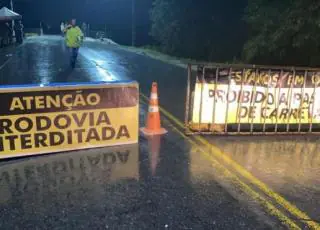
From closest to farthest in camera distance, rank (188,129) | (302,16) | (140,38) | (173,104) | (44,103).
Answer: (44,103), (188,129), (173,104), (302,16), (140,38)

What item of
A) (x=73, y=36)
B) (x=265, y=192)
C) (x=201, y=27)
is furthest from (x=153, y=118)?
(x=201, y=27)

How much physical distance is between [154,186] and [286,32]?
10.1 m

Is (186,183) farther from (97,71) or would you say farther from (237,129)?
(97,71)

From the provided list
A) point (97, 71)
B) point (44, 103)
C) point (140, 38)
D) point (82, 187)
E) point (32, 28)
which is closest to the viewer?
point (82, 187)

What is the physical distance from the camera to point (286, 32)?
13375 mm

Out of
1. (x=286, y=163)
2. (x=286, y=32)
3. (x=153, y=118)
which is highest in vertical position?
(x=286, y=32)

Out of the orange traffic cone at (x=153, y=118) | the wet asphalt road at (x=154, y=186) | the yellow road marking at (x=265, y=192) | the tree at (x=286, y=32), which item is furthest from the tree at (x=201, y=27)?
the yellow road marking at (x=265, y=192)

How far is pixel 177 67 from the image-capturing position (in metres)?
19.4

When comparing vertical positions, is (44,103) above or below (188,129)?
above

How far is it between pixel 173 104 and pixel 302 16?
562 centimetres

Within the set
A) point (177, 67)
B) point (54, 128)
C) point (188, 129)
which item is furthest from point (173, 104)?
point (177, 67)

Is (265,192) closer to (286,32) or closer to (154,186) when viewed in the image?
(154,186)

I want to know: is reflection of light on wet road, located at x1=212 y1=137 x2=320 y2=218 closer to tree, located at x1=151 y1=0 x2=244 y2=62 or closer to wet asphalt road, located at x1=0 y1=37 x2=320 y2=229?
wet asphalt road, located at x1=0 y1=37 x2=320 y2=229

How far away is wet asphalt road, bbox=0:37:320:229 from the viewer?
4.14 metres
